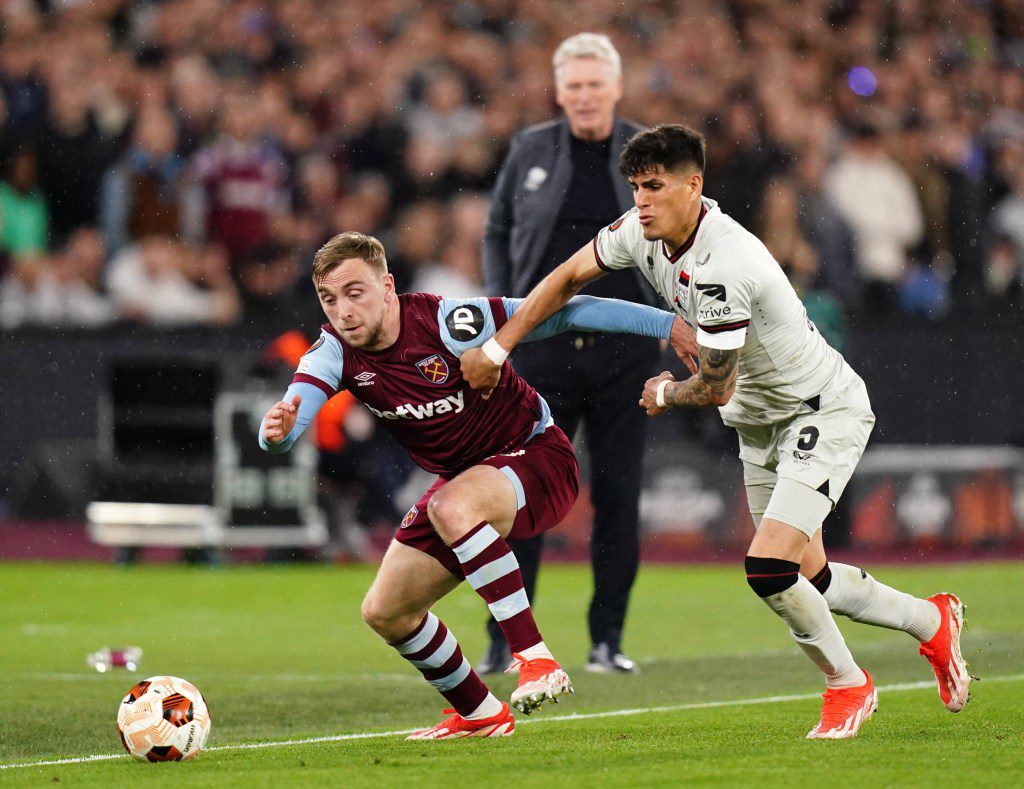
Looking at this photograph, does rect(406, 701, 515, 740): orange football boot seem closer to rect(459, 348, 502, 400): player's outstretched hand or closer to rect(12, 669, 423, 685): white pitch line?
rect(459, 348, 502, 400): player's outstretched hand

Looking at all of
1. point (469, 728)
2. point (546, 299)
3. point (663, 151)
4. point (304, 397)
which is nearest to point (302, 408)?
point (304, 397)

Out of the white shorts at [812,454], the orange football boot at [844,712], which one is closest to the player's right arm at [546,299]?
the white shorts at [812,454]

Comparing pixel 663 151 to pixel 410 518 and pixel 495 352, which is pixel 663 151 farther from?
pixel 410 518

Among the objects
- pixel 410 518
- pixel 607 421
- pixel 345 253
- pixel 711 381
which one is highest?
pixel 345 253

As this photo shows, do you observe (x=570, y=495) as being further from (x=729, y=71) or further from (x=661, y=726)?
(x=729, y=71)

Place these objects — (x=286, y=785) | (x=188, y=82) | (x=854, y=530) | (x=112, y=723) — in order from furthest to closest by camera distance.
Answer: (x=188, y=82), (x=854, y=530), (x=112, y=723), (x=286, y=785)

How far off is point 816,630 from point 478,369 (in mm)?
1524

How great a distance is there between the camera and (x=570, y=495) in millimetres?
6449

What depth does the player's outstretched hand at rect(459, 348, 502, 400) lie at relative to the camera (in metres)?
6.07

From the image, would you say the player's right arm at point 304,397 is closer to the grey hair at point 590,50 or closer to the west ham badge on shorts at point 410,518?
the west ham badge on shorts at point 410,518

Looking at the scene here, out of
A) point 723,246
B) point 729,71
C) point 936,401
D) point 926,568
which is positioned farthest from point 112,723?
point 729,71

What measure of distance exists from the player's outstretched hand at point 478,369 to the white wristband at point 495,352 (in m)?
0.01

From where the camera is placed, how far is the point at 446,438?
20.6 feet

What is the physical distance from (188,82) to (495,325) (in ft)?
34.6
